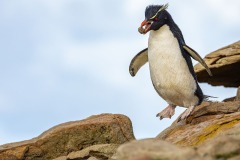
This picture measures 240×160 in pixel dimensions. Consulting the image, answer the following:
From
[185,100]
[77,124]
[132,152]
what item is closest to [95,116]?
[77,124]

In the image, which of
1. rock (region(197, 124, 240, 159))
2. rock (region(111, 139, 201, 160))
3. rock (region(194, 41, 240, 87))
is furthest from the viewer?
rock (region(194, 41, 240, 87))

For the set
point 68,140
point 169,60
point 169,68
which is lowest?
point 68,140

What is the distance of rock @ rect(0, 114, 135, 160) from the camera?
1073 cm

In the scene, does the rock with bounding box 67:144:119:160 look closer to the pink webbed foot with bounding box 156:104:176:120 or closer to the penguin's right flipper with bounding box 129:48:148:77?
the pink webbed foot with bounding box 156:104:176:120

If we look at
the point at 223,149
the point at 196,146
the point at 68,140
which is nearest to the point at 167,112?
the point at 68,140

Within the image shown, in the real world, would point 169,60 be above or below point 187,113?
above

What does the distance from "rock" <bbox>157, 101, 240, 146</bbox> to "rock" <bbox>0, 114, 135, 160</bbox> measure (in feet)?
3.12

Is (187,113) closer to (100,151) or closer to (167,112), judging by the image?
(167,112)

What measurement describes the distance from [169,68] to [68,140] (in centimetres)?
228

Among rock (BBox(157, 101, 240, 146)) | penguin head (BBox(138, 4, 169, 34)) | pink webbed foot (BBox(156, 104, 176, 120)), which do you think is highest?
penguin head (BBox(138, 4, 169, 34))

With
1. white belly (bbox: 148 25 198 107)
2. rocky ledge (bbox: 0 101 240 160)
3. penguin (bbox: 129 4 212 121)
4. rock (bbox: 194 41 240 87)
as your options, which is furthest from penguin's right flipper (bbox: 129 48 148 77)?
rock (bbox: 194 41 240 87)

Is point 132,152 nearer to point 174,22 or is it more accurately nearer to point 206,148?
point 206,148

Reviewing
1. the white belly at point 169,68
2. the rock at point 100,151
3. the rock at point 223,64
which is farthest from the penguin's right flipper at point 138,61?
the rock at point 223,64

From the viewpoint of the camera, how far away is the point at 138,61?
12352 millimetres
